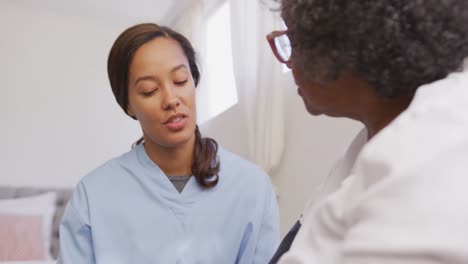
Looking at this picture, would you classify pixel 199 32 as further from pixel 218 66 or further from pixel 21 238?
pixel 21 238

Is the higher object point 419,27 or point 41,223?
point 419,27

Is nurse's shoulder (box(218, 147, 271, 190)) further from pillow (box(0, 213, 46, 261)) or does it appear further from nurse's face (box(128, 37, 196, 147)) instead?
pillow (box(0, 213, 46, 261))

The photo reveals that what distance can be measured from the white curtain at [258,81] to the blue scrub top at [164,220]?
0.92m

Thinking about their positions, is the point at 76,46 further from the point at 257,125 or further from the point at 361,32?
the point at 361,32

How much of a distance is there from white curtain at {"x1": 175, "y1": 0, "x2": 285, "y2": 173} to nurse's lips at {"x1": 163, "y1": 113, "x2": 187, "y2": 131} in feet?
3.03

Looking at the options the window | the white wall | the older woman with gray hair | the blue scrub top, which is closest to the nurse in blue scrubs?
the blue scrub top

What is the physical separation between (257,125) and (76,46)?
1.96 m

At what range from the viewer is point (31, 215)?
9.88 ft

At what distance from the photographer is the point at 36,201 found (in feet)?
10.2

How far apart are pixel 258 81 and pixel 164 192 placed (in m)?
1.21

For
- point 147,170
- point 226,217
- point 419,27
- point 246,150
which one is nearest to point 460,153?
point 419,27

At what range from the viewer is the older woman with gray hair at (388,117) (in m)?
0.41

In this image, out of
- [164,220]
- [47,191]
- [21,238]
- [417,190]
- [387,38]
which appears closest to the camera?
[417,190]

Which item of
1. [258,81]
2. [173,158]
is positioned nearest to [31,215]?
[258,81]
